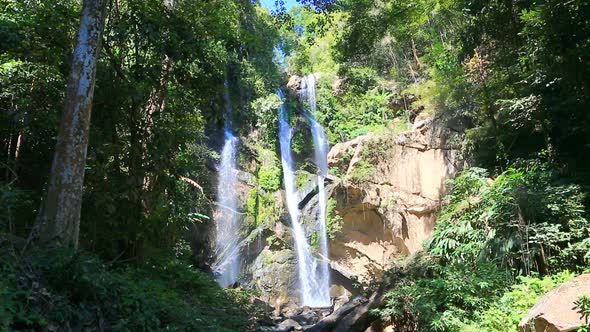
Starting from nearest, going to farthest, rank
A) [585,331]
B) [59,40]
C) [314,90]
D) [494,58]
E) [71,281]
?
[71,281], [585,331], [59,40], [494,58], [314,90]

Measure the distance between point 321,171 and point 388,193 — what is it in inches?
219

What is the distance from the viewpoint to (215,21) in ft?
23.2

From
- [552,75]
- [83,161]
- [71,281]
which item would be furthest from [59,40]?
[552,75]

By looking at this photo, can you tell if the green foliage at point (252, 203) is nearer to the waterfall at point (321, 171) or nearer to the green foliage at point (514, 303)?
the waterfall at point (321, 171)

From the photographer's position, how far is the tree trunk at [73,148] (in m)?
4.49

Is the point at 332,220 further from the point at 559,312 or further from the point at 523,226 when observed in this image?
the point at 559,312

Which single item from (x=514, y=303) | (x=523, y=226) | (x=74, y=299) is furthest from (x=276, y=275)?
(x=74, y=299)

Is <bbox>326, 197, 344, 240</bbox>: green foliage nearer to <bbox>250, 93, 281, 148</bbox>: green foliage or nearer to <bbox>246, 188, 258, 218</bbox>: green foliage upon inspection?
<bbox>246, 188, 258, 218</bbox>: green foliage

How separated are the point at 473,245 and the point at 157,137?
589 cm

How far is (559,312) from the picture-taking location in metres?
4.76

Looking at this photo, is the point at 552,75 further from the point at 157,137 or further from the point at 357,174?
the point at 357,174

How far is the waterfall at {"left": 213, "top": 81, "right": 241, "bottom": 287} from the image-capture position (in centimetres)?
1827

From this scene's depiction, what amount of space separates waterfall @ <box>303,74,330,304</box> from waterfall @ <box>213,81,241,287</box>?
11.6ft

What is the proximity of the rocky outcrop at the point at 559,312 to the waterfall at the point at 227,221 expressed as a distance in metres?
13.8
